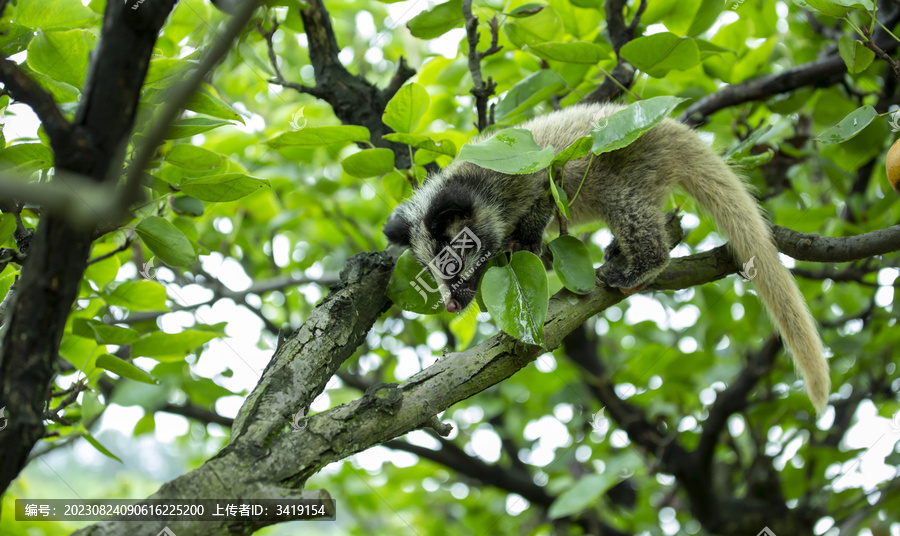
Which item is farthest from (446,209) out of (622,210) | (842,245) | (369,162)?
(842,245)

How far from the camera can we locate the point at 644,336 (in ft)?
16.2

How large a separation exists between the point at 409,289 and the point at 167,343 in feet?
3.17

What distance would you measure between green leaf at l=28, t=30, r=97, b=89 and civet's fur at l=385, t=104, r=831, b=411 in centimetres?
152

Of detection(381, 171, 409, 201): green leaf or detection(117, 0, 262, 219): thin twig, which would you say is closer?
detection(117, 0, 262, 219): thin twig

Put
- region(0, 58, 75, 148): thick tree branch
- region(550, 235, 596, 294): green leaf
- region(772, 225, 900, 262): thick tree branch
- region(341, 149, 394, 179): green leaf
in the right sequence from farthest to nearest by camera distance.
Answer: region(341, 149, 394, 179): green leaf
region(772, 225, 900, 262): thick tree branch
region(550, 235, 596, 294): green leaf
region(0, 58, 75, 148): thick tree branch

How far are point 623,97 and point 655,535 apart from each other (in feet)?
10.1

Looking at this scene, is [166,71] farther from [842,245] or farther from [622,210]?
[842,245]

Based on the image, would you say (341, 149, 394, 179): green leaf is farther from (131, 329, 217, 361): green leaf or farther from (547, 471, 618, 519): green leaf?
(547, 471, 618, 519): green leaf

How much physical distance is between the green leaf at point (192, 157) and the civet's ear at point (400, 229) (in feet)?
3.61

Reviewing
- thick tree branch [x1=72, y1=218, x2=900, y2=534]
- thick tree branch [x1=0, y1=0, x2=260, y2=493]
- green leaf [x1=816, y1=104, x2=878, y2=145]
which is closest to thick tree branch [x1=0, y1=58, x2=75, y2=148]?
thick tree branch [x1=0, y1=0, x2=260, y2=493]

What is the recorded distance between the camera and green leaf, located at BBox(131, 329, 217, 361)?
2418 mm

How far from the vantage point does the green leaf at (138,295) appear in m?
2.52

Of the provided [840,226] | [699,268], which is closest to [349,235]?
[699,268]

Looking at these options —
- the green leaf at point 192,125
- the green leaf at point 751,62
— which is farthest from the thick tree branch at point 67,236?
the green leaf at point 751,62
